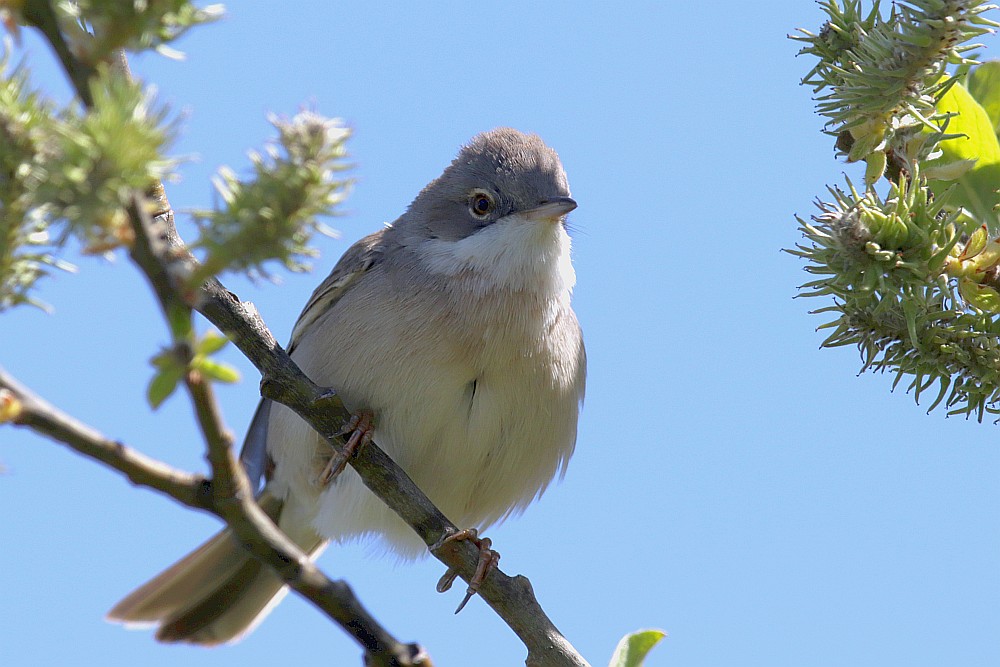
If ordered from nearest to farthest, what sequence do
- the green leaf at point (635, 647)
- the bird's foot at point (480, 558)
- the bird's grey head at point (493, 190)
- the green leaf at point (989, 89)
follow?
the green leaf at point (635, 647), the green leaf at point (989, 89), the bird's foot at point (480, 558), the bird's grey head at point (493, 190)

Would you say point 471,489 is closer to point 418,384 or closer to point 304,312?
point 418,384

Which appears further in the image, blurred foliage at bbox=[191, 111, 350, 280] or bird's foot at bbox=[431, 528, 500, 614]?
bird's foot at bbox=[431, 528, 500, 614]

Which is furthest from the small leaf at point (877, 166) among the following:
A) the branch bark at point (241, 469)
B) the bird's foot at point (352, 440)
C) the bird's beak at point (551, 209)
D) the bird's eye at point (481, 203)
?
the bird's eye at point (481, 203)

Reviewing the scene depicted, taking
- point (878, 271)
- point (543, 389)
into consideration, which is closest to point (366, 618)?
point (878, 271)

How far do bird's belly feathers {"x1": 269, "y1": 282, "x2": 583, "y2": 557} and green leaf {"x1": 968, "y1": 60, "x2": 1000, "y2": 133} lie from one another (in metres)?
2.42

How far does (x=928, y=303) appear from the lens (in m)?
2.38

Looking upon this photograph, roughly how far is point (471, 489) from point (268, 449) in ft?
3.83

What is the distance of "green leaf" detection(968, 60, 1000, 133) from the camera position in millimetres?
2949

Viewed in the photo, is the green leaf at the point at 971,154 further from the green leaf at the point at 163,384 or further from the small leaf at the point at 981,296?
the green leaf at the point at 163,384

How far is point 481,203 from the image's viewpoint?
552 centimetres

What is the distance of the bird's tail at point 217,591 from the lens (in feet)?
18.1

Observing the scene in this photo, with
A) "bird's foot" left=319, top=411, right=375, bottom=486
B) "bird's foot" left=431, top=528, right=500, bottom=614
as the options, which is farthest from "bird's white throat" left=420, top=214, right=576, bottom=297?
"bird's foot" left=431, top=528, right=500, bottom=614

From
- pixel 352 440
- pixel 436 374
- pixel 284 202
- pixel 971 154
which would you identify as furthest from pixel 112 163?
pixel 436 374

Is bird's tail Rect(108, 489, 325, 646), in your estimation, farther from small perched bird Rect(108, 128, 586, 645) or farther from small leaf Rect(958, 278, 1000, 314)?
small leaf Rect(958, 278, 1000, 314)
